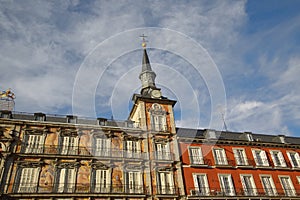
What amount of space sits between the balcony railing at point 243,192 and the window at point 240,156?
11.4 feet

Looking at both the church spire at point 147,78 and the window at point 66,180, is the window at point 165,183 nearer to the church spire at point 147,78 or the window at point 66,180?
the window at point 66,180

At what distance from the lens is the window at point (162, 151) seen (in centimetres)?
2858

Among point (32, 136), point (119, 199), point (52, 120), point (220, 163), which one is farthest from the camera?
point (220, 163)

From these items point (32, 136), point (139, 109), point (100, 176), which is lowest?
point (100, 176)

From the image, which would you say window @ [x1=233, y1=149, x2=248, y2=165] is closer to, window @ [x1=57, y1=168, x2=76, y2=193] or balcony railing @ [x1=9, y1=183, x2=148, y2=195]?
balcony railing @ [x1=9, y1=183, x2=148, y2=195]

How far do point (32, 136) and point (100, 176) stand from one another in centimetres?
859

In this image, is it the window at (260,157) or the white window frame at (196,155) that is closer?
the white window frame at (196,155)

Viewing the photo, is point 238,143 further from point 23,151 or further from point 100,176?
point 23,151

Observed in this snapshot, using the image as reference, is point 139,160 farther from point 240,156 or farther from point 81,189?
point 240,156

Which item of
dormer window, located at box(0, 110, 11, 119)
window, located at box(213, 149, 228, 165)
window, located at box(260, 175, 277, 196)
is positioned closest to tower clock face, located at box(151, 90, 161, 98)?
window, located at box(213, 149, 228, 165)

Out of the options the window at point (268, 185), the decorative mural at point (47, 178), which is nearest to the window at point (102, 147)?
the decorative mural at point (47, 178)

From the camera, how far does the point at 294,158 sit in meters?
34.5

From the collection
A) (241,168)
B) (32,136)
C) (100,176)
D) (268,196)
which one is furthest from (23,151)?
(268,196)

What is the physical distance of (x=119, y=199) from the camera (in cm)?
2422
